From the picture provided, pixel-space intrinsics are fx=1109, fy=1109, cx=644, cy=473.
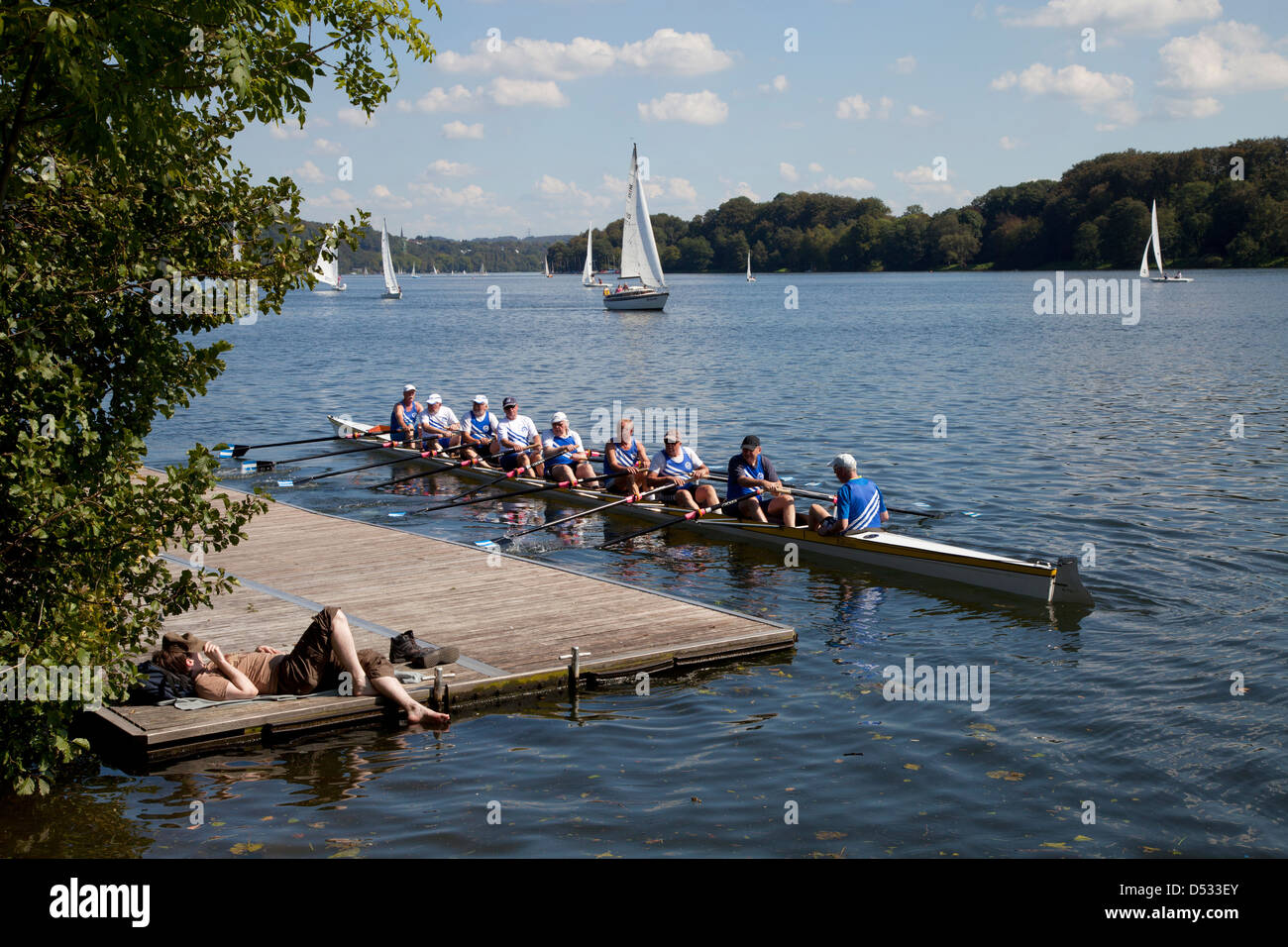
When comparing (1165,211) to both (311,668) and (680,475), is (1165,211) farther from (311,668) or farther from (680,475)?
(311,668)

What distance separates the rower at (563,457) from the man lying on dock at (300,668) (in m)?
12.6

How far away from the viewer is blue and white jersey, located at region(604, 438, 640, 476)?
896 inches

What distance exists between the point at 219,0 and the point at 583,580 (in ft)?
32.0

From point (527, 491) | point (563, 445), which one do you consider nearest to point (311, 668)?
point (527, 491)

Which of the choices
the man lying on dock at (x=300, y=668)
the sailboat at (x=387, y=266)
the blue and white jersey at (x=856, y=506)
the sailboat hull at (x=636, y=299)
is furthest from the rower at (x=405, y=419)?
the sailboat at (x=387, y=266)

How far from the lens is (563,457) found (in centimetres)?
2422

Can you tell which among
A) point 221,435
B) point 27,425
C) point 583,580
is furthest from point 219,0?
point 221,435

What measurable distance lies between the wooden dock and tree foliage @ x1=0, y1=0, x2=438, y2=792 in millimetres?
1186

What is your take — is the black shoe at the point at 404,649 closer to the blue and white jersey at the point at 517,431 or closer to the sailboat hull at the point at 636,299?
the blue and white jersey at the point at 517,431

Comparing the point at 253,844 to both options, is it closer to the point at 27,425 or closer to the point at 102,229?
the point at 27,425

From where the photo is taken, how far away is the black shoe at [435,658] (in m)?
11.4

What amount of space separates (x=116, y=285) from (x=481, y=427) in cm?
1885
